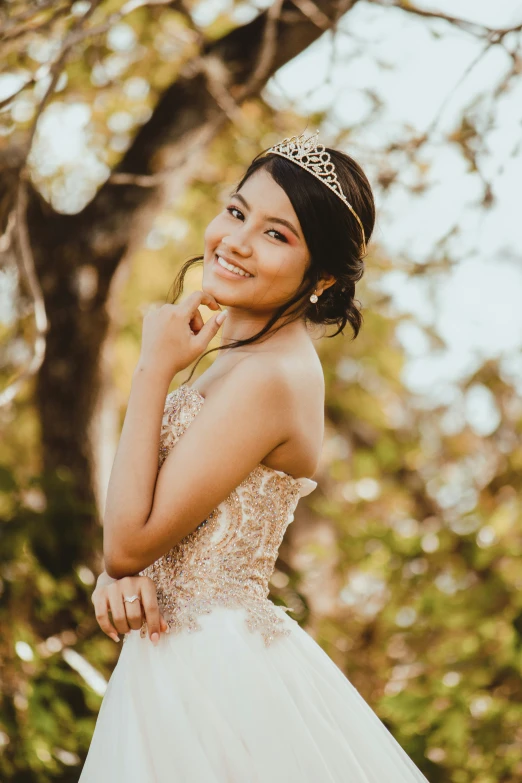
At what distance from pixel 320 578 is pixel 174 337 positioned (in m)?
4.39

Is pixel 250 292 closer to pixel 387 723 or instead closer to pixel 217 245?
pixel 217 245

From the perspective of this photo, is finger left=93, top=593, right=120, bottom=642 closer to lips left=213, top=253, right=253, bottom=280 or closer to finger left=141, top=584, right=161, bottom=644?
finger left=141, top=584, right=161, bottom=644

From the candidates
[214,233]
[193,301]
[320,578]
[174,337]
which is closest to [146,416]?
[174,337]

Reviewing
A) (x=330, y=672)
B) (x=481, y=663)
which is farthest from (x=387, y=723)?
(x=330, y=672)

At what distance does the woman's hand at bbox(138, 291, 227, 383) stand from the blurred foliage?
1.75m

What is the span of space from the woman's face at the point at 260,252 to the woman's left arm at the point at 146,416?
0.11 metres

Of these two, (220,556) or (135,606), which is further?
(220,556)

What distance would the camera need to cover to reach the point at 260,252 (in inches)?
84.5

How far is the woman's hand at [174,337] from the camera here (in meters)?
1.99

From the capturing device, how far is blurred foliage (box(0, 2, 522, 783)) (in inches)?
150

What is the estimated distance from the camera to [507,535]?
460 cm

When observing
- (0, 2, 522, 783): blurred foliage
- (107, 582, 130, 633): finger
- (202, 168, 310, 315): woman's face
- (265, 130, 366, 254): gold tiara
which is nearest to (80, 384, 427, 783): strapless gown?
(107, 582, 130, 633): finger

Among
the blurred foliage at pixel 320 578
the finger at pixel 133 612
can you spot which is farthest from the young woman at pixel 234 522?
the blurred foliage at pixel 320 578

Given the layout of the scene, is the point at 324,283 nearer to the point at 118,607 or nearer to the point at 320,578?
the point at 118,607
